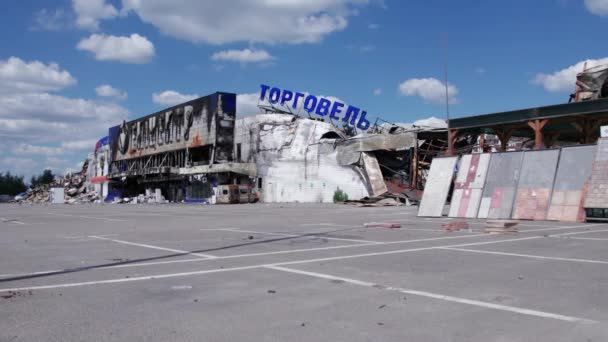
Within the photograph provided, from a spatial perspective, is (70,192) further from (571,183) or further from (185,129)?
(571,183)

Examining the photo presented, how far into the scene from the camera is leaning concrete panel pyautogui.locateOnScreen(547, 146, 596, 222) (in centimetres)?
2050

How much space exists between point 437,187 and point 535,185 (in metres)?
4.68

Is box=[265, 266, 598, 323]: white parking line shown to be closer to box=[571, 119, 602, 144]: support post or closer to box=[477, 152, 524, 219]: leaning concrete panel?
box=[477, 152, 524, 219]: leaning concrete panel

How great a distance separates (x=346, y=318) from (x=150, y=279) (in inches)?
148

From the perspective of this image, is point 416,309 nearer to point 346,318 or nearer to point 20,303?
point 346,318

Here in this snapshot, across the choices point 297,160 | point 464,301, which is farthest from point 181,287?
point 297,160

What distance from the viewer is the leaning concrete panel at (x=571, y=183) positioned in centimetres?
2050

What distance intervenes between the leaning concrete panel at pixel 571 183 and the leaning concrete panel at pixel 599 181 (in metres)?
0.26

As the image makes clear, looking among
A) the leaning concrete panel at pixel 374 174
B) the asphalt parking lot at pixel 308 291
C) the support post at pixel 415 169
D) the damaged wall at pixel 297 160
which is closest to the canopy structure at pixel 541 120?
→ the asphalt parking lot at pixel 308 291

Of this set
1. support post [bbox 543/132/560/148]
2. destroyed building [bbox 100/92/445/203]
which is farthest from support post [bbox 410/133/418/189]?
support post [bbox 543/132/560/148]

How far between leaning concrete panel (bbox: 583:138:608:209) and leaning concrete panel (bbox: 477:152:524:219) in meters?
3.01

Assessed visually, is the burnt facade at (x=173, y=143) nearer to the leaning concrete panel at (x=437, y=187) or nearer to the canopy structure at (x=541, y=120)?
the canopy structure at (x=541, y=120)

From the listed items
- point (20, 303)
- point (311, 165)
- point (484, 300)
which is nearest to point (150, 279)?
point (20, 303)

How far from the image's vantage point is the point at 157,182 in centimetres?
8431
